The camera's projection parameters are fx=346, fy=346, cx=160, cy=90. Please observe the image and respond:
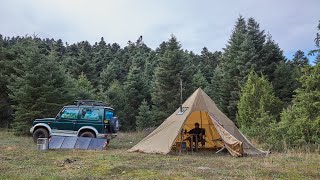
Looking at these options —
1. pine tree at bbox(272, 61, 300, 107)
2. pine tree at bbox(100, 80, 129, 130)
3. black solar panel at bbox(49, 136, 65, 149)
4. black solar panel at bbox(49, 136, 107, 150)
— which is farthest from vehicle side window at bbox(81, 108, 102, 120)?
pine tree at bbox(272, 61, 300, 107)

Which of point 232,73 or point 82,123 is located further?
point 232,73

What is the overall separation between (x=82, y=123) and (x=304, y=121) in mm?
9954

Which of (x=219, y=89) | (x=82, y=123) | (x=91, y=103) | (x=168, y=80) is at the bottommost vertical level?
(x=82, y=123)

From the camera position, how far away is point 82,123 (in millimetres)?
15812

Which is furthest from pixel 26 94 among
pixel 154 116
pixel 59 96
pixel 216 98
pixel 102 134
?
pixel 216 98

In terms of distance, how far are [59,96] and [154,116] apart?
1176 cm

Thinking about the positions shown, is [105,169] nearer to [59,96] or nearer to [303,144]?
[303,144]

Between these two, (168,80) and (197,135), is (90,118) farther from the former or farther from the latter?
(168,80)

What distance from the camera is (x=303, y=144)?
14922mm

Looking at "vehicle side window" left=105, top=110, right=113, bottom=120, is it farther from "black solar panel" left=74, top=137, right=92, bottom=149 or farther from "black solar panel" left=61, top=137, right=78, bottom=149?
"black solar panel" left=61, top=137, right=78, bottom=149

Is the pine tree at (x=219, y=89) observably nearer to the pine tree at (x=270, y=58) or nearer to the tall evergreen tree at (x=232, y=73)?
the tall evergreen tree at (x=232, y=73)

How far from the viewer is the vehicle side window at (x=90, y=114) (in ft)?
51.6

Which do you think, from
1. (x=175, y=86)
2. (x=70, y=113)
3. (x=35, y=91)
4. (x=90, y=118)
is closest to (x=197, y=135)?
(x=90, y=118)

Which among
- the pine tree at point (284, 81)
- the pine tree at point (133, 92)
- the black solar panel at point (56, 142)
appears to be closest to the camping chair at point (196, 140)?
the black solar panel at point (56, 142)
